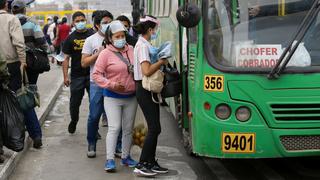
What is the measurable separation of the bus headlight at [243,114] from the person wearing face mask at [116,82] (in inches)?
59.0

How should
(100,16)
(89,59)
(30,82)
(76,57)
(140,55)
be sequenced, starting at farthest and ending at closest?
(76,57) < (30,82) < (100,16) < (89,59) < (140,55)

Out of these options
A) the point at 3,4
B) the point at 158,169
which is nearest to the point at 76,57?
the point at 3,4

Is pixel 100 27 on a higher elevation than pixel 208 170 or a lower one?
higher

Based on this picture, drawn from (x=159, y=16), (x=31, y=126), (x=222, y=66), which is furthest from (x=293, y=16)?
(x=159, y=16)

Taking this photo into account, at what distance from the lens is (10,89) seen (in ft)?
22.9

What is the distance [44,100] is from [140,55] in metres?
6.30

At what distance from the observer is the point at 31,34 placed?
761 centimetres

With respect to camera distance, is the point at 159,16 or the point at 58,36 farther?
the point at 58,36

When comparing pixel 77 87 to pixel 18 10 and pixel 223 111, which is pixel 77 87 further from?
pixel 223 111

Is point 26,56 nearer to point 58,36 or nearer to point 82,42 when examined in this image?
point 82,42

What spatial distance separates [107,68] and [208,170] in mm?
1728

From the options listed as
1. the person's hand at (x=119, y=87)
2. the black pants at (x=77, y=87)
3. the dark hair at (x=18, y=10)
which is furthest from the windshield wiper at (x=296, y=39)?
the dark hair at (x=18, y=10)

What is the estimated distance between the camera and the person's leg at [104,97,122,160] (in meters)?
6.36

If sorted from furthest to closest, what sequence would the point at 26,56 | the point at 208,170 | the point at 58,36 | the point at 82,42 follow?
the point at 58,36 → the point at 82,42 → the point at 26,56 → the point at 208,170
